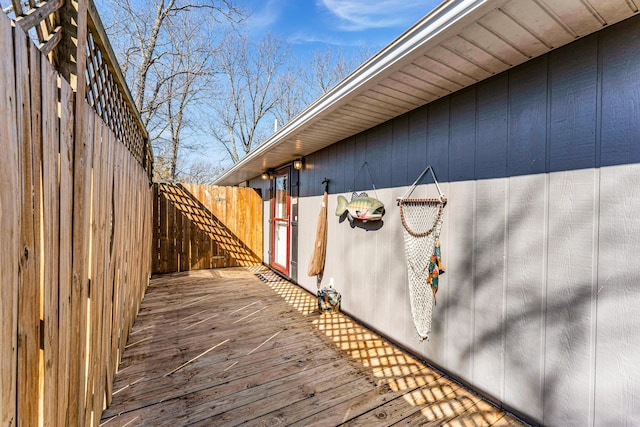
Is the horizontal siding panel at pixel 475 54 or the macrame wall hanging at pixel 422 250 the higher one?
the horizontal siding panel at pixel 475 54

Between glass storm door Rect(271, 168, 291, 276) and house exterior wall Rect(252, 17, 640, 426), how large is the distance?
3234 millimetres

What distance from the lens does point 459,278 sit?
2223 millimetres

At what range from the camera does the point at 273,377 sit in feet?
7.33

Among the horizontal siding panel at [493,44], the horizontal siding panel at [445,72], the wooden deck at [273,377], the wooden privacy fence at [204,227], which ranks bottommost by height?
the wooden deck at [273,377]

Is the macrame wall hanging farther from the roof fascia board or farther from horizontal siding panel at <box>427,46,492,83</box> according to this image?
the roof fascia board

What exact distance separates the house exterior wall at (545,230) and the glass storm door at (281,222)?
3.23 meters

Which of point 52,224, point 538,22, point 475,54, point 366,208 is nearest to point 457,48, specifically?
point 475,54

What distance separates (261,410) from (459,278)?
175 cm

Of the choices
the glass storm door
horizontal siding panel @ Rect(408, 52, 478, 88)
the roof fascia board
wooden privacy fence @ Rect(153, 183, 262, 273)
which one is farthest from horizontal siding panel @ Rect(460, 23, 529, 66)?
wooden privacy fence @ Rect(153, 183, 262, 273)

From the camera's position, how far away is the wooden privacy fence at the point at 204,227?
590cm

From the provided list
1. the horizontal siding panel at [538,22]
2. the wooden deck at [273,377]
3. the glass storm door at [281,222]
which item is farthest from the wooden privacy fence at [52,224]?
the glass storm door at [281,222]

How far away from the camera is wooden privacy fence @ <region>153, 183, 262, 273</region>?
5902mm

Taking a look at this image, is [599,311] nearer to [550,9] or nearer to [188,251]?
[550,9]

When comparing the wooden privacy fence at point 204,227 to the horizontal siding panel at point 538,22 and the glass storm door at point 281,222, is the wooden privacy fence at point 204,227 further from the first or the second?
the horizontal siding panel at point 538,22
